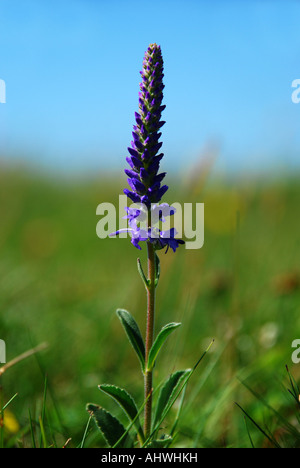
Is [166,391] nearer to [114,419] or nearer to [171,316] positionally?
[114,419]

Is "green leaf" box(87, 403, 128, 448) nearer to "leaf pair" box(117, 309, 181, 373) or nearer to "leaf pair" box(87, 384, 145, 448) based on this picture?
"leaf pair" box(87, 384, 145, 448)

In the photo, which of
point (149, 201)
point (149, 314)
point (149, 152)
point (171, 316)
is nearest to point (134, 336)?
point (149, 314)

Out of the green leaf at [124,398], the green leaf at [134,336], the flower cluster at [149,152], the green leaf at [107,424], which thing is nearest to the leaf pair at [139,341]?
the green leaf at [134,336]

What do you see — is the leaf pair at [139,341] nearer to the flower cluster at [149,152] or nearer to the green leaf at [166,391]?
the green leaf at [166,391]

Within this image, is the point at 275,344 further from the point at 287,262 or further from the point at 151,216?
the point at 287,262

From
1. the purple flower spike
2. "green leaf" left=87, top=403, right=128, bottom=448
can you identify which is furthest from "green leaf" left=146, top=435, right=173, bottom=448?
the purple flower spike

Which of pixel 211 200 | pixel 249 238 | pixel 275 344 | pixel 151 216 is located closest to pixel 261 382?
pixel 275 344
